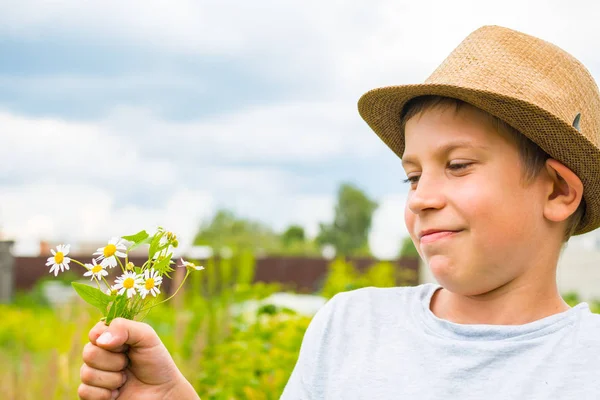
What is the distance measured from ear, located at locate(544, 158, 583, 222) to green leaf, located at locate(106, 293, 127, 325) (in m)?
0.92

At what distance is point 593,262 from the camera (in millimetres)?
17359

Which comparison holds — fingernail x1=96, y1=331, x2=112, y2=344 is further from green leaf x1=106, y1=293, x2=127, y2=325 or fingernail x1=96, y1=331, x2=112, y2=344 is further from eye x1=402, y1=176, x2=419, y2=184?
eye x1=402, y1=176, x2=419, y2=184

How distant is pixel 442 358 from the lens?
159 cm

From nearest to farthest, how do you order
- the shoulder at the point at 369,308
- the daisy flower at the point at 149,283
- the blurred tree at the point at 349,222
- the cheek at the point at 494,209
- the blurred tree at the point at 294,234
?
the daisy flower at the point at 149,283 → the cheek at the point at 494,209 → the shoulder at the point at 369,308 → the blurred tree at the point at 349,222 → the blurred tree at the point at 294,234

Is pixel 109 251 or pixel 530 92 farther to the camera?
pixel 530 92

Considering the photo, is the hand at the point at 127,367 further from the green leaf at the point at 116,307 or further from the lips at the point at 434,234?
the lips at the point at 434,234

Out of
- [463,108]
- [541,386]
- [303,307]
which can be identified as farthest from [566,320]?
[303,307]

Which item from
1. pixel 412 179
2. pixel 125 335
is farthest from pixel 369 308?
pixel 125 335

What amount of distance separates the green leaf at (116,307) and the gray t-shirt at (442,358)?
573 millimetres

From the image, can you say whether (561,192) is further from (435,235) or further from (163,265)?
(163,265)

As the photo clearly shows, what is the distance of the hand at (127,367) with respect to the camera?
50.6 inches

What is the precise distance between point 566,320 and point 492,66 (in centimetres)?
60

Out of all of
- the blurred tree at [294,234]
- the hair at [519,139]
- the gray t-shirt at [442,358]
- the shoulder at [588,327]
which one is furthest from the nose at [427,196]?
the blurred tree at [294,234]

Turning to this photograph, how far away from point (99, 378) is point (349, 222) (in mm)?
28090
